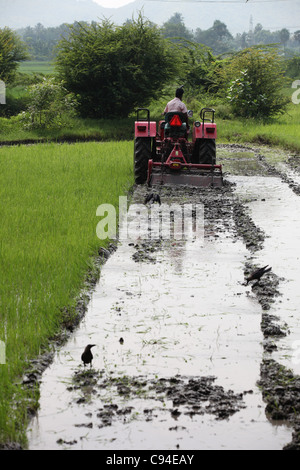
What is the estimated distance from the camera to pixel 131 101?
22344 millimetres

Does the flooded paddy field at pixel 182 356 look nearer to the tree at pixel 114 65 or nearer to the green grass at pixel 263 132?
the green grass at pixel 263 132

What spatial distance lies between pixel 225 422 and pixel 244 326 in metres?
1.43

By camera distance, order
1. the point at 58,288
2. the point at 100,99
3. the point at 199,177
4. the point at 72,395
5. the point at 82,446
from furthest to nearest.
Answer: the point at 100,99 < the point at 199,177 < the point at 58,288 < the point at 72,395 < the point at 82,446

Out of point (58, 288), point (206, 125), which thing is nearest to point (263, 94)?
point (206, 125)

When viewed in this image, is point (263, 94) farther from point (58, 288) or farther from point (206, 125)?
point (58, 288)

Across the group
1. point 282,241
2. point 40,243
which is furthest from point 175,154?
point 40,243

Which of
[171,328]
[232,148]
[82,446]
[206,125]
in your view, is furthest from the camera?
[232,148]

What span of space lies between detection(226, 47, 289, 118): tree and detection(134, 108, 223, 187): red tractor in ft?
39.1

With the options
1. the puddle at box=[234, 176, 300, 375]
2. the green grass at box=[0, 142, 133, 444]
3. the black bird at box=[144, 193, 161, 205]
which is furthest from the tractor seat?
the black bird at box=[144, 193, 161, 205]

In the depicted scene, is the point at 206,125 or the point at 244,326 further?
the point at 206,125

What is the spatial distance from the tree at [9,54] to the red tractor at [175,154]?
1612cm

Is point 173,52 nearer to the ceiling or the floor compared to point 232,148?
nearer to the ceiling

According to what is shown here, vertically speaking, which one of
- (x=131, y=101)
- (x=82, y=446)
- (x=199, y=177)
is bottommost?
(x=82, y=446)

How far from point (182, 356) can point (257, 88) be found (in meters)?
20.9
